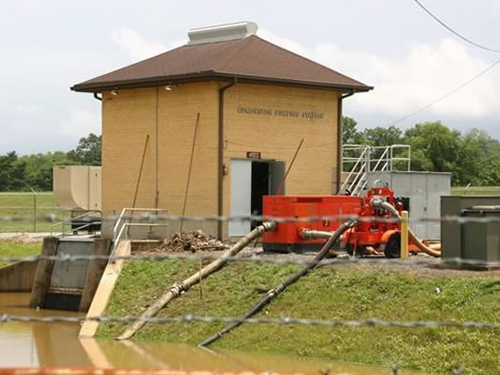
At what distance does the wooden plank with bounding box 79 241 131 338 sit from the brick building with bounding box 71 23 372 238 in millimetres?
4598

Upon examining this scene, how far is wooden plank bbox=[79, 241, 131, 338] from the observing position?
2488cm

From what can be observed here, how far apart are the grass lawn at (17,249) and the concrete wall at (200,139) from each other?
5.46 m

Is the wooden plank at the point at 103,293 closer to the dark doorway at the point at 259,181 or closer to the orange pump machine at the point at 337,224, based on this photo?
the orange pump machine at the point at 337,224

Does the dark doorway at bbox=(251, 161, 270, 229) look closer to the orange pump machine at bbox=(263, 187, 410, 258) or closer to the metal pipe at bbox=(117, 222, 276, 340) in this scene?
the orange pump machine at bbox=(263, 187, 410, 258)

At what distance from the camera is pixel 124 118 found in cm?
3606

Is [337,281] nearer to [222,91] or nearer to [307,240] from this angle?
[307,240]

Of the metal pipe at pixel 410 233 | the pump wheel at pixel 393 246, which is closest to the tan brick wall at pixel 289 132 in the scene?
the pump wheel at pixel 393 246

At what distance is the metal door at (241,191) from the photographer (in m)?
33.0

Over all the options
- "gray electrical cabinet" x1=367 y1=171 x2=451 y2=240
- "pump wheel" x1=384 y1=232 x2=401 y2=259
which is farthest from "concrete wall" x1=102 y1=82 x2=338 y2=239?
"pump wheel" x1=384 y1=232 x2=401 y2=259

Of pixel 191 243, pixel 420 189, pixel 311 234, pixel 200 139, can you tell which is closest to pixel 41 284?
pixel 191 243

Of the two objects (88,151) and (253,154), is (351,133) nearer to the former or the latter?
(88,151)

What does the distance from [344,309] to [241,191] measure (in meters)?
11.8

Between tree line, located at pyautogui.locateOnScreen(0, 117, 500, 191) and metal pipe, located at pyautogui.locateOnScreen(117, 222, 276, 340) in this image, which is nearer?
metal pipe, located at pyautogui.locateOnScreen(117, 222, 276, 340)

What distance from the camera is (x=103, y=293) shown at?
88.0 ft
